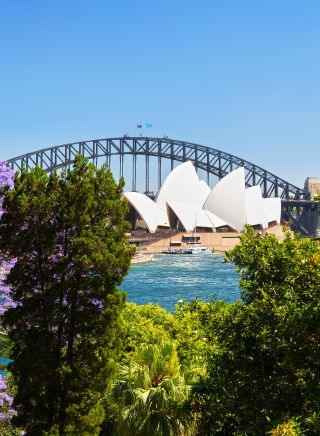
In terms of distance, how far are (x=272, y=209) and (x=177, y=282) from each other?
7017 centimetres

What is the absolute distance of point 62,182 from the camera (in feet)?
34.3

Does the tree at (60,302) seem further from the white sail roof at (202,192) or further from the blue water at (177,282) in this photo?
the white sail roof at (202,192)

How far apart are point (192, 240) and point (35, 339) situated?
9075cm

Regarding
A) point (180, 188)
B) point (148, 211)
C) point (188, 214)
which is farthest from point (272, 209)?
point (148, 211)

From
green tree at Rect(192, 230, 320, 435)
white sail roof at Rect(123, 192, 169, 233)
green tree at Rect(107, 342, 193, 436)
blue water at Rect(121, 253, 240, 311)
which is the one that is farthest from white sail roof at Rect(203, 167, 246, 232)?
green tree at Rect(192, 230, 320, 435)

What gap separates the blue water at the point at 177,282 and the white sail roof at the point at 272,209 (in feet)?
131

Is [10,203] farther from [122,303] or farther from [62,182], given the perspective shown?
[122,303]

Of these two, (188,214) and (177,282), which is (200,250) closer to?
(188,214)

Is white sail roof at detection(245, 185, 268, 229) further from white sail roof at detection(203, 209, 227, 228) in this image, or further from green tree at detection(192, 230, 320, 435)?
green tree at detection(192, 230, 320, 435)

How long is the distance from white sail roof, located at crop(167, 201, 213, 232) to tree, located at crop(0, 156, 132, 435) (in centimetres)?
8912

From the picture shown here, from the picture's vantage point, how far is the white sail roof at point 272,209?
118769mm

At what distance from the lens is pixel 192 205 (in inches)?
4016

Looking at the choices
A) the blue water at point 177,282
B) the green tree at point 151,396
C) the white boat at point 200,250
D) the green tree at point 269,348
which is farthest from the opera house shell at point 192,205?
the green tree at point 269,348

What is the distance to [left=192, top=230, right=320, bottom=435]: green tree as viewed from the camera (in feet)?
20.5
